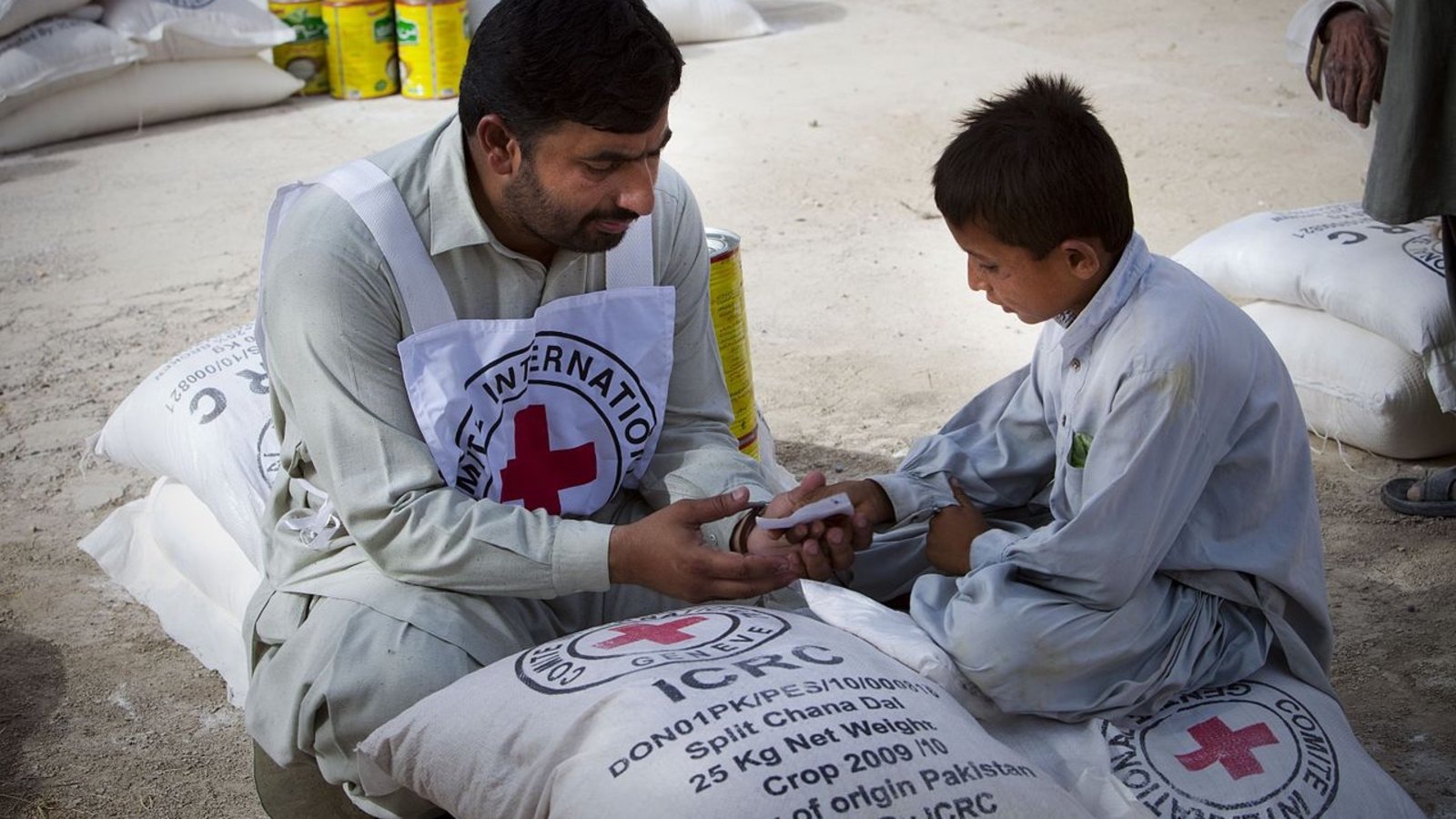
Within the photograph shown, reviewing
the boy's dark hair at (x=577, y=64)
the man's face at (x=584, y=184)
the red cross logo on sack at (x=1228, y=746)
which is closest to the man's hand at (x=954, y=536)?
the red cross logo on sack at (x=1228, y=746)

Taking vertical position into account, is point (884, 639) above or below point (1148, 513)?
below

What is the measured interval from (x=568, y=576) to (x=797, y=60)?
6314mm

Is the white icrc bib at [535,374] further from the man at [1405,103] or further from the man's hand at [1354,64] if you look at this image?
the man's hand at [1354,64]

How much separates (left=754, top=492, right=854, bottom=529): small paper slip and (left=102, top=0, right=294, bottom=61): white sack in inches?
220

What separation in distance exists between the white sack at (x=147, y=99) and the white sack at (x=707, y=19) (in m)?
2.11

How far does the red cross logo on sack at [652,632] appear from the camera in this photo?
7.11 feet

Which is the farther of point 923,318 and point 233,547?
point 923,318

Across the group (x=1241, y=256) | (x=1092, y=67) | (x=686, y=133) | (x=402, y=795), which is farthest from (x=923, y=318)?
(x=1092, y=67)

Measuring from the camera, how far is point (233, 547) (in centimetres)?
323

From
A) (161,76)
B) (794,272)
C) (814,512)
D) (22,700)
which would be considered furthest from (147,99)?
(814,512)

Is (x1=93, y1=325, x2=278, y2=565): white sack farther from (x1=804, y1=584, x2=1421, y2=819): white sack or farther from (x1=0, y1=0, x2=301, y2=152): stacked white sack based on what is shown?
(x1=0, y1=0, x2=301, y2=152): stacked white sack

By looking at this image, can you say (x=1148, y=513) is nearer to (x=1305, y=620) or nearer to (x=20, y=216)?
(x=1305, y=620)

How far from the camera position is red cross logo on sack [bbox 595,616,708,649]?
2166mm

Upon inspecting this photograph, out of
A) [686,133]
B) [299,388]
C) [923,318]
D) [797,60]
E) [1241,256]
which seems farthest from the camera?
[797,60]
